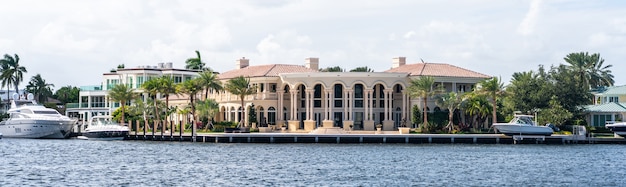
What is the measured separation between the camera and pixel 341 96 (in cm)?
10494

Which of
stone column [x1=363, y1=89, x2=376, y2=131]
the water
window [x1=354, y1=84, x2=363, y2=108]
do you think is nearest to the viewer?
the water

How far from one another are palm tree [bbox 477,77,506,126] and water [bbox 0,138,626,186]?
10.8 metres

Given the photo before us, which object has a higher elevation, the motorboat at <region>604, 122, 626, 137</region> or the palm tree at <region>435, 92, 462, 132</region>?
the palm tree at <region>435, 92, 462, 132</region>

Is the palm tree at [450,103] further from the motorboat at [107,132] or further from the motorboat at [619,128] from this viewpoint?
the motorboat at [107,132]

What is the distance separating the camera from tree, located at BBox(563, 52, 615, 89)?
120062 mm

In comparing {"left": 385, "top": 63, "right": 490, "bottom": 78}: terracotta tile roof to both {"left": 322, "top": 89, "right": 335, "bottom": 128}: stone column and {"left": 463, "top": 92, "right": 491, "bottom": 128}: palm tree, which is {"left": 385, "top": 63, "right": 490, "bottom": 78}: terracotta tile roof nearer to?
{"left": 463, "top": 92, "right": 491, "bottom": 128}: palm tree

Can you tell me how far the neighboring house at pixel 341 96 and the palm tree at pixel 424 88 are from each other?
2243mm

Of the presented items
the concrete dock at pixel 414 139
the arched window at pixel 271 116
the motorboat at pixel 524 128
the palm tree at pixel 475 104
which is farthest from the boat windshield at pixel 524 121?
the arched window at pixel 271 116

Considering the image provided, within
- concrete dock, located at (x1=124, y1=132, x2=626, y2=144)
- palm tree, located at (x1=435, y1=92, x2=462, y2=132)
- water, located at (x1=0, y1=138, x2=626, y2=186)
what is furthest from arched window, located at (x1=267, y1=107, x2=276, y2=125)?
water, located at (x1=0, y1=138, x2=626, y2=186)

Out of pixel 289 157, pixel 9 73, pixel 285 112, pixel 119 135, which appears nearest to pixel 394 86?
pixel 285 112

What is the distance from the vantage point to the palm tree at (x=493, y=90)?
320 ft

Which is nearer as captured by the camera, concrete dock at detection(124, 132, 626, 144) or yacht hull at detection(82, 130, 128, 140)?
concrete dock at detection(124, 132, 626, 144)

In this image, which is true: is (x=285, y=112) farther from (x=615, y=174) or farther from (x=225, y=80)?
(x=615, y=174)

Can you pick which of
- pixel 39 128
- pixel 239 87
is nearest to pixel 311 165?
pixel 239 87
